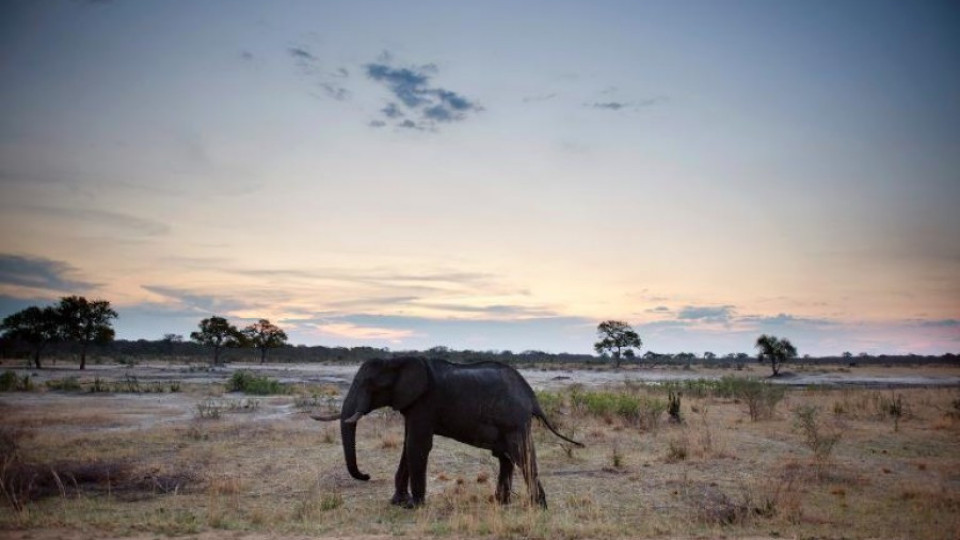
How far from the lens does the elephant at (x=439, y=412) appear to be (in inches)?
409

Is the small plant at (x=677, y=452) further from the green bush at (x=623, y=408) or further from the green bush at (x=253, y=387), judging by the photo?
the green bush at (x=253, y=387)

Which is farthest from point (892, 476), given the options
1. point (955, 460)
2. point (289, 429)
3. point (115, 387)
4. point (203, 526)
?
point (115, 387)

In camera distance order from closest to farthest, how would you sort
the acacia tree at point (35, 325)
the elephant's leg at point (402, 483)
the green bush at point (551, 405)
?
the elephant's leg at point (402, 483) → the green bush at point (551, 405) → the acacia tree at point (35, 325)

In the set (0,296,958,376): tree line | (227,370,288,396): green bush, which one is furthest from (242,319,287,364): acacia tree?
(227,370,288,396): green bush

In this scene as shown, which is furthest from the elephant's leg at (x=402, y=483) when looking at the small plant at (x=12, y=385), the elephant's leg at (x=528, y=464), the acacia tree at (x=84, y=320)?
the acacia tree at (x=84, y=320)

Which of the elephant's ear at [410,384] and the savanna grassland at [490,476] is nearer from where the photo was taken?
the savanna grassland at [490,476]

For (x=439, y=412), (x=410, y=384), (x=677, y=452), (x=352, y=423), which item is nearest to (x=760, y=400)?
(x=677, y=452)

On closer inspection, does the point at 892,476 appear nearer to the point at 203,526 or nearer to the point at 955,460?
the point at 955,460

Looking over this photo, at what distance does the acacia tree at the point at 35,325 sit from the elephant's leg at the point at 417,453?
55.0 metres

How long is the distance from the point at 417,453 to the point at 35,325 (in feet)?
186

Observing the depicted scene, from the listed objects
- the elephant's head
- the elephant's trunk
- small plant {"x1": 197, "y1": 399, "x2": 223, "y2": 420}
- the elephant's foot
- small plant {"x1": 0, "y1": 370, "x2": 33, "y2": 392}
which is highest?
the elephant's head

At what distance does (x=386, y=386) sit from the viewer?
1050 cm

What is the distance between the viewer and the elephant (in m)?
10.4

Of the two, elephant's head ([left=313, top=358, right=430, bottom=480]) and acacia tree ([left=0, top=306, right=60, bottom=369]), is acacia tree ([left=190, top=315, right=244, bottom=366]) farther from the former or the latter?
elephant's head ([left=313, top=358, right=430, bottom=480])
